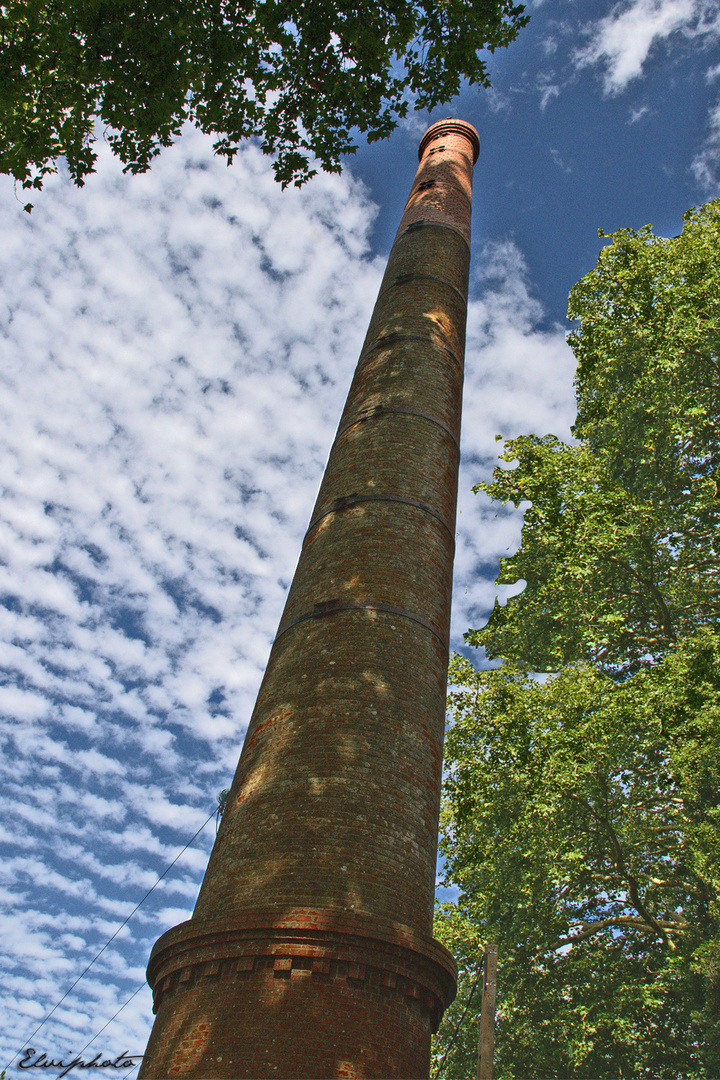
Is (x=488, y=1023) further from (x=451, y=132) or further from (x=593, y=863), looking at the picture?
(x=451, y=132)

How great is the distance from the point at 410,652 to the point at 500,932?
7.49 metres

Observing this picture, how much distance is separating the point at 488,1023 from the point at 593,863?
540 cm

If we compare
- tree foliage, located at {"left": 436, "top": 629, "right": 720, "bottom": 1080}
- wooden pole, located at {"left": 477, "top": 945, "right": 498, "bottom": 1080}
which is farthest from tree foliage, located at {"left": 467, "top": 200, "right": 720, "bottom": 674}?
wooden pole, located at {"left": 477, "top": 945, "right": 498, "bottom": 1080}

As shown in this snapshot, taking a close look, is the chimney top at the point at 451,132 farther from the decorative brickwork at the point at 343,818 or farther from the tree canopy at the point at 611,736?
the decorative brickwork at the point at 343,818

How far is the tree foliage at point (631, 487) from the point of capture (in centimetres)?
1202

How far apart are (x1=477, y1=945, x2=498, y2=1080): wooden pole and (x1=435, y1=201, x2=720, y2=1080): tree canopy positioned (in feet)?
8.17

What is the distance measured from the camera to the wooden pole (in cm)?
732

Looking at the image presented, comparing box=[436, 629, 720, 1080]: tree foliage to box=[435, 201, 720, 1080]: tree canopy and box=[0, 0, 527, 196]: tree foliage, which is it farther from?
box=[0, 0, 527, 196]: tree foliage

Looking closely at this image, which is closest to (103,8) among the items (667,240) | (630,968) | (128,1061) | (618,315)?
(128,1061)

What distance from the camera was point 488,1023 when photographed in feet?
25.1

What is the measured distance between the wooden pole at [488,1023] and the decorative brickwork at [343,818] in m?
3.22

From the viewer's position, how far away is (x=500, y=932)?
454 inches

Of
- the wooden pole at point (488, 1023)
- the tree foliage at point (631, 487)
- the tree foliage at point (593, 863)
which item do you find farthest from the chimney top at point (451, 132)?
the wooden pole at point (488, 1023)

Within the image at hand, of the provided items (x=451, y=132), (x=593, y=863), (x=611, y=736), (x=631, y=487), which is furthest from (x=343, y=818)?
(x=451, y=132)
